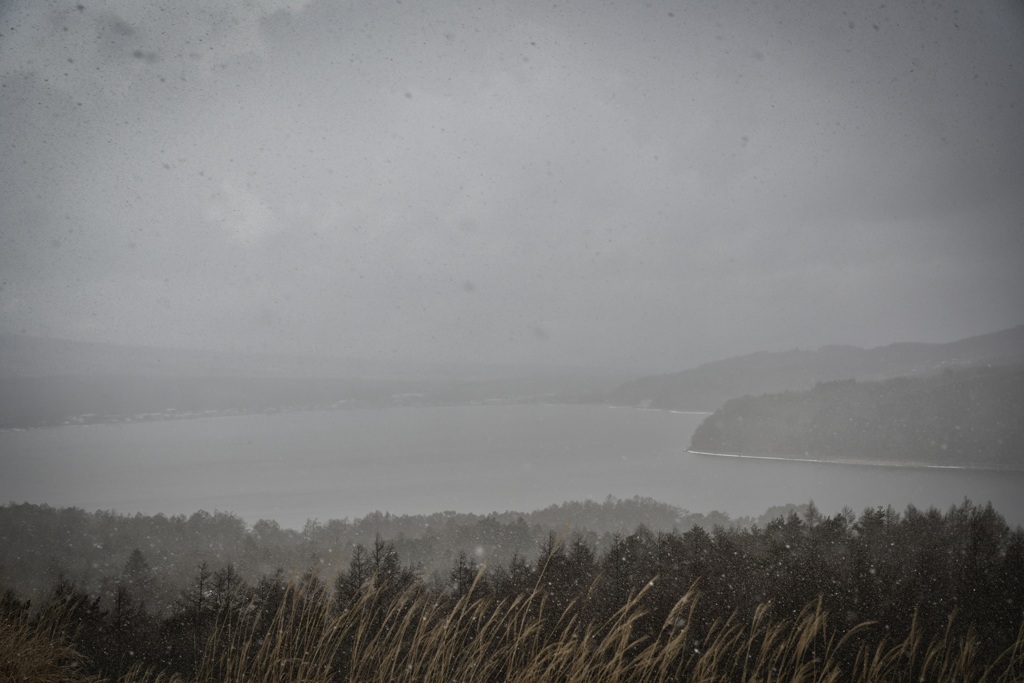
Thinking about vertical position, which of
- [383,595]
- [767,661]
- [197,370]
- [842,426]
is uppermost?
[197,370]

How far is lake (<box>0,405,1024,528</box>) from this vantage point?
3.24m

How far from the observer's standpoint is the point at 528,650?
253cm

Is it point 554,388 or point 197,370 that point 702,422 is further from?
point 197,370

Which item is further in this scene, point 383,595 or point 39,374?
point 39,374

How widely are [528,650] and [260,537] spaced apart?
5.31 feet

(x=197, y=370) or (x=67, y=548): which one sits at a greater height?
(x=197, y=370)

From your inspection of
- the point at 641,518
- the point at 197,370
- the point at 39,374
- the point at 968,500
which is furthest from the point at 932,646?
the point at 39,374

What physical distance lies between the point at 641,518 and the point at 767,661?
960 millimetres

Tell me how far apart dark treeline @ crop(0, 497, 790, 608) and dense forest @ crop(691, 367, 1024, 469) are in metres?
0.49

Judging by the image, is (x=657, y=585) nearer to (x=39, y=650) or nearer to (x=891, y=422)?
(x=891, y=422)

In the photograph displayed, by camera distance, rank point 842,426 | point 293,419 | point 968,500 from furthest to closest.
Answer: point 293,419 → point 842,426 → point 968,500

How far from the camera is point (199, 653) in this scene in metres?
2.49

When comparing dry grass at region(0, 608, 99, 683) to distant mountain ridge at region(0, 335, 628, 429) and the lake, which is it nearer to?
the lake

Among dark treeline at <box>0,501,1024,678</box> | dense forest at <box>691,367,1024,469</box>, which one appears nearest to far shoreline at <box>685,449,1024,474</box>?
dense forest at <box>691,367,1024,469</box>
